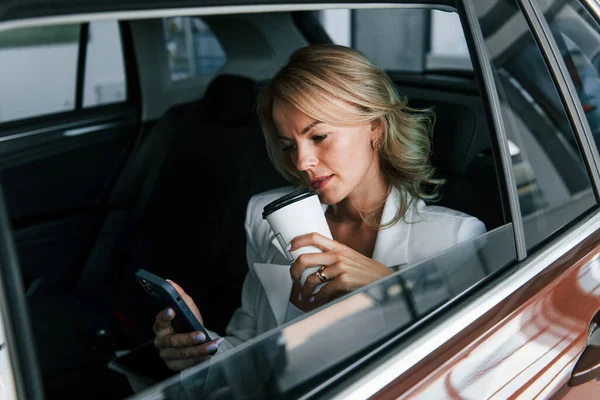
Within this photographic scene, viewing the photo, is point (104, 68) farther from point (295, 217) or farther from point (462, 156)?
point (295, 217)

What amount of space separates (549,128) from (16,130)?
2.37m

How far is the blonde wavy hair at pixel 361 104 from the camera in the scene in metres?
1.50

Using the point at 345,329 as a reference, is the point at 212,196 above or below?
above

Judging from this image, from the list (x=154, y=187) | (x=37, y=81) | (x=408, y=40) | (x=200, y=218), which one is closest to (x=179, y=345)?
(x=200, y=218)

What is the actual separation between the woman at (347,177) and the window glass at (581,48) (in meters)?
0.38

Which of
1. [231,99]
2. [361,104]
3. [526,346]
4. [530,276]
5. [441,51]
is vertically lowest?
[526,346]

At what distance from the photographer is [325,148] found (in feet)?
4.97

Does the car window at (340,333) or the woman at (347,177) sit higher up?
the woman at (347,177)

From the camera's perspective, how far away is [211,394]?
0.92 metres

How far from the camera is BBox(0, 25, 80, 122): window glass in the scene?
3148 millimetres

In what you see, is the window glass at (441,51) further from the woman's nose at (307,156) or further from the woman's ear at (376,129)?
the woman's nose at (307,156)

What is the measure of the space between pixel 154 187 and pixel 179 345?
1.48 metres

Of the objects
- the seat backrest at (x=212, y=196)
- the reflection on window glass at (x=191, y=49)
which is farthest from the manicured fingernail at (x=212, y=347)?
the reflection on window glass at (x=191, y=49)

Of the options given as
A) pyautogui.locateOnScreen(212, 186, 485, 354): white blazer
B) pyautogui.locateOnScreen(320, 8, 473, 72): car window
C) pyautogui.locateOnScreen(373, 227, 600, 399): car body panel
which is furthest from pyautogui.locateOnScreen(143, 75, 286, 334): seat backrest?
pyautogui.locateOnScreen(320, 8, 473, 72): car window
